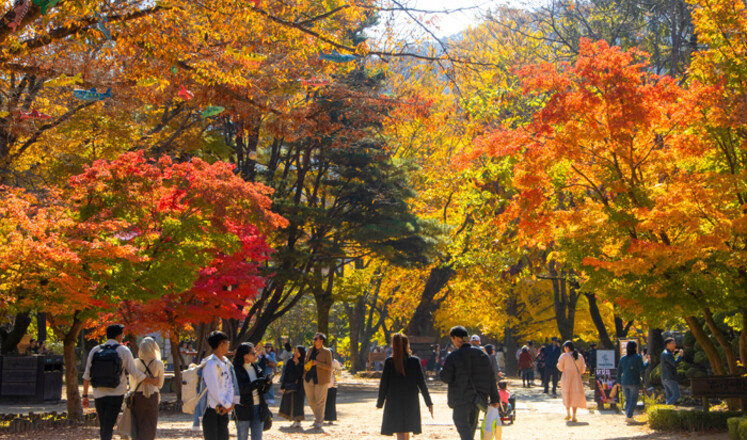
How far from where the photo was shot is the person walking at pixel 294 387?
14461mm

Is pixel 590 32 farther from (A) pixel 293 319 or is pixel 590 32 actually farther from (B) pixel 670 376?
(A) pixel 293 319

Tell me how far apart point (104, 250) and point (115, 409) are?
12.9 ft

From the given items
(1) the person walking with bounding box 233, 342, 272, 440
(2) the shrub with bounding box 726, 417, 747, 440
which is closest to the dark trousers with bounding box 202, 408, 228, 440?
(1) the person walking with bounding box 233, 342, 272, 440

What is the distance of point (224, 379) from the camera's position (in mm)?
7770

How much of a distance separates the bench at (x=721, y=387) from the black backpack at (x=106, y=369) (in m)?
9.21

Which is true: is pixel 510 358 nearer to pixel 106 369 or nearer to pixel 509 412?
pixel 509 412

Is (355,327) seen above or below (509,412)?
above

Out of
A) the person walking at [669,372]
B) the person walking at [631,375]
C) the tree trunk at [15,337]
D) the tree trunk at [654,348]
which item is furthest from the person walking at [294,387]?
the tree trunk at [654,348]

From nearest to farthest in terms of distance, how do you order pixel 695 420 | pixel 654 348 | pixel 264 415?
pixel 264 415 → pixel 695 420 → pixel 654 348

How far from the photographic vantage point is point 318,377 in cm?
1409

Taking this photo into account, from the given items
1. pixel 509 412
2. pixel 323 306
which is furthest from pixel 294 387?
pixel 323 306

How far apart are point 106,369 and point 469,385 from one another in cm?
413

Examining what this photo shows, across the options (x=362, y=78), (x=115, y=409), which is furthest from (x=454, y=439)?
(x=362, y=78)

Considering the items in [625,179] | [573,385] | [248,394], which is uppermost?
[625,179]
